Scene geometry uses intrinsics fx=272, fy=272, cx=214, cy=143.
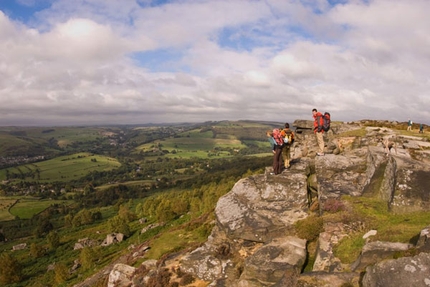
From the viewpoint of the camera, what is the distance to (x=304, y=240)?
729 inches

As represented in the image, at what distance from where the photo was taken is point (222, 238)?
2269cm

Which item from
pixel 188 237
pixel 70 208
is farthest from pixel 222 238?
pixel 70 208

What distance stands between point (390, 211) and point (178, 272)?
16.4 metres

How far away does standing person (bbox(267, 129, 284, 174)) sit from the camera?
2327 centimetres

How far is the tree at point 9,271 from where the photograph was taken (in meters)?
77.1

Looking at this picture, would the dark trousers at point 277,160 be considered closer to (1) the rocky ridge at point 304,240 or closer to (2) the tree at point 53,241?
(1) the rocky ridge at point 304,240

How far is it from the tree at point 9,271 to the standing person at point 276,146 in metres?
90.0

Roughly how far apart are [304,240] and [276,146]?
817 centimetres

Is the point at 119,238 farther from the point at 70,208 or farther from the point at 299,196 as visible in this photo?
the point at 70,208

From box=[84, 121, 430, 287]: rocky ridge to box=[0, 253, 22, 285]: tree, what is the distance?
2813 inches

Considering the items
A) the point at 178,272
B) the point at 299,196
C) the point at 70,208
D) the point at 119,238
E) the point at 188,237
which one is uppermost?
the point at 299,196

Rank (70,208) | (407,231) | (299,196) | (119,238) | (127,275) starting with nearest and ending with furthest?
(407,231), (299,196), (127,275), (119,238), (70,208)

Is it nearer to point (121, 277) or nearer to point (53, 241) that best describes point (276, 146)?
Result: point (121, 277)

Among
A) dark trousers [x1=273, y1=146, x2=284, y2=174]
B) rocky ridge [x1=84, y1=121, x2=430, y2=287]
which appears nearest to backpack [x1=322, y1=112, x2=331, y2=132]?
rocky ridge [x1=84, y1=121, x2=430, y2=287]
